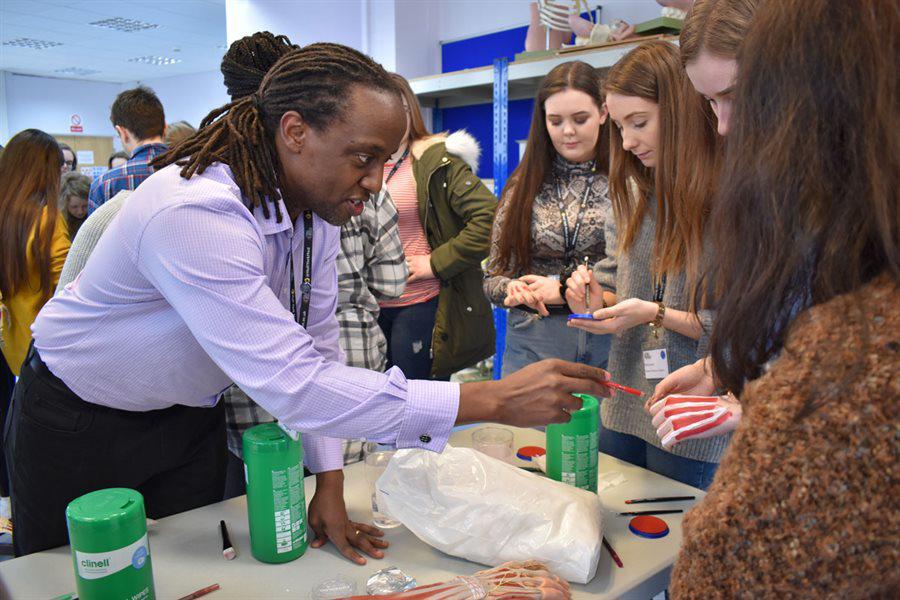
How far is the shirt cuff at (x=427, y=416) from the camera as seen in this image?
3.12 feet

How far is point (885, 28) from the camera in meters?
0.50

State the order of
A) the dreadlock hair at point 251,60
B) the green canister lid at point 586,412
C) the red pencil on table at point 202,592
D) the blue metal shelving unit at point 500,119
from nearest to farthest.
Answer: the red pencil on table at point 202,592, the green canister lid at point 586,412, the dreadlock hair at point 251,60, the blue metal shelving unit at point 500,119

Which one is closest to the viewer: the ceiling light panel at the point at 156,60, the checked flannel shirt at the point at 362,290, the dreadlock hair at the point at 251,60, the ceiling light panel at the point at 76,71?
the dreadlock hair at the point at 251,60

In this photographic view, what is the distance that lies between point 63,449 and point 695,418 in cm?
98

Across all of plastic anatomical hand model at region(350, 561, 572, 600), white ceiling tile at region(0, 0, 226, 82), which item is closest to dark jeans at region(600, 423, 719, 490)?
plastic anatomical hand model at region(350, 561, 572, 600)

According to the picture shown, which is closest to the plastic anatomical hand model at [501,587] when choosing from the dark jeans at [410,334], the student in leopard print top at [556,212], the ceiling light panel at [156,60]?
the student in leopard print top at [556,212]

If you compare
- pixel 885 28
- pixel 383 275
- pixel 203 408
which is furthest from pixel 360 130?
pixel 383 275

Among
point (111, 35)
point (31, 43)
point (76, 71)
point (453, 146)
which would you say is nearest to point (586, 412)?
point (453, 146)

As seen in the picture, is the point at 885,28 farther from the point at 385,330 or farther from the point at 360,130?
the point at 385,330

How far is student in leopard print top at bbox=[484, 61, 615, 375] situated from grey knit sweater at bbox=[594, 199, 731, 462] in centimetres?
35

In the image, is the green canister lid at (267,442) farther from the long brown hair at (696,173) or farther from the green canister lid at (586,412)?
the long brown hair at (696,173)

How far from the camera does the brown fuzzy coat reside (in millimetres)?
494

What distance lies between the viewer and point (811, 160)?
53 cm

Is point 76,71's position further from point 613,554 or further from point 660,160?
point 613,554
